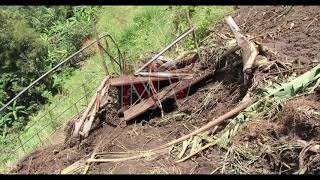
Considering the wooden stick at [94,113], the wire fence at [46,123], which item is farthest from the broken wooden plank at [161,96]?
Answer: the wire fence at [46,123]

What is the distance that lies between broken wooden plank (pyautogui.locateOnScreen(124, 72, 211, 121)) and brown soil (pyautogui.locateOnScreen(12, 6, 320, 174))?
0.13 m

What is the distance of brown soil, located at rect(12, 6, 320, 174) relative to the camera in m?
5.49

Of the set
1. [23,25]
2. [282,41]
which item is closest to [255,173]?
[282,41]

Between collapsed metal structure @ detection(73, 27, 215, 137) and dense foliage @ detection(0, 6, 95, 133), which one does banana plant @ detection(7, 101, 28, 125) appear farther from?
collapsed metal structure @ detection(73, 27, 215, 137)

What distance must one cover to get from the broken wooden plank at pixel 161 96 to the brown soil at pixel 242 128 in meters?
0.13

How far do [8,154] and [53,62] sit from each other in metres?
5.48

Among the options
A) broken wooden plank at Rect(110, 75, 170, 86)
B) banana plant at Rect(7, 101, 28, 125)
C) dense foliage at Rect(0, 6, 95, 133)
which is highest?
broken wooden plank at Rect(110, 75, 170, 86)

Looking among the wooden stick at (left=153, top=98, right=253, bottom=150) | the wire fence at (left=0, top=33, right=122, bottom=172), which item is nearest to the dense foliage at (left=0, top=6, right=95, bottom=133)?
the wire fence at (left=0, top=33, right=122, bottom=172)

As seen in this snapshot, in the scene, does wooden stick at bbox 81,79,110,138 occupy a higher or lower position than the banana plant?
higher

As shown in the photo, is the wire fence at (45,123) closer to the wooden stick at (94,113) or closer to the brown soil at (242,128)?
the wooden stick at (94,113)

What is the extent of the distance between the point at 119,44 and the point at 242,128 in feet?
31.1

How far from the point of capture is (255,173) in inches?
210

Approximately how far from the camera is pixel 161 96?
25.4 feet

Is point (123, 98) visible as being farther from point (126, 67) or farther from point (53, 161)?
point (53, 161)
